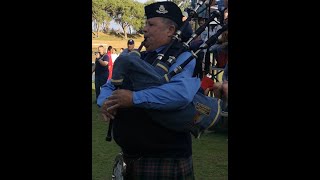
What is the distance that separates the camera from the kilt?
2.25 meters

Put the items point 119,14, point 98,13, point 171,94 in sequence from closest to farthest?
point 171,94 < point 98,13 < point 119,14

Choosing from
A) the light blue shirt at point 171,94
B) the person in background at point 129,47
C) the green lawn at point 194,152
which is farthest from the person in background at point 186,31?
the green lawn at point 194,152

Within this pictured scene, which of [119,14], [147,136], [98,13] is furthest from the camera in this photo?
[119,14]

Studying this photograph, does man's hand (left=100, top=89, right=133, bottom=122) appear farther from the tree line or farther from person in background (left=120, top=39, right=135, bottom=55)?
the tree line

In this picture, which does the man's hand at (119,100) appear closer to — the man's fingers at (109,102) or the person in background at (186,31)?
the man's fingers at (109,102)

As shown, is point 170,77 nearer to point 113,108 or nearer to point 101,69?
point 113,108

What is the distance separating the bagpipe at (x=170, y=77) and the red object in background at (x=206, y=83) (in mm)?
48

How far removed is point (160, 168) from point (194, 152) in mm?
197

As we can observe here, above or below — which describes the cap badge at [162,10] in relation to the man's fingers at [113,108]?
above

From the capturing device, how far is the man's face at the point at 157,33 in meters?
2.25

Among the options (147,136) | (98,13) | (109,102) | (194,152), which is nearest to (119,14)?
(98,13)

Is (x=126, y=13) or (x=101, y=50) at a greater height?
(x=126, y=13)

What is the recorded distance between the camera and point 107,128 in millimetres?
2307

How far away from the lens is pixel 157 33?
7.41ft
